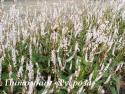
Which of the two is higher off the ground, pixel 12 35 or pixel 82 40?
Result: pixel 12 35

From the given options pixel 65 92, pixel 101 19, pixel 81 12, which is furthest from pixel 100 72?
pixel 81 12

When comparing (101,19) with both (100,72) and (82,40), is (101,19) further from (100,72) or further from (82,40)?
(100,72)

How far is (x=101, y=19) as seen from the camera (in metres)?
4.78

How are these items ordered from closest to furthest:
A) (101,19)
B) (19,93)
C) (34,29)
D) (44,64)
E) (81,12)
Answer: (19,93) < (44,64) < (34,29) < (101,19) < (81,12)

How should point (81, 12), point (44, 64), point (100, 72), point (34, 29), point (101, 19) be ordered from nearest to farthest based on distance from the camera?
point (100, 72), point (44, 64), point (34, 29), point (101, 19), point (81, 12)

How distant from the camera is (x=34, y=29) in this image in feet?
14.1

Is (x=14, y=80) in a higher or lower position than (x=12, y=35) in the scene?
lower

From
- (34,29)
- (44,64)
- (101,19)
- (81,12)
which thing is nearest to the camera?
(44,64)

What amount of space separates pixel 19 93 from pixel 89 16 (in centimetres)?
201

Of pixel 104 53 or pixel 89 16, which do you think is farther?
pixel 89 16

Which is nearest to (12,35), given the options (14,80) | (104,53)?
(14,80)

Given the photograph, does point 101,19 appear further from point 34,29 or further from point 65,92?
point 65,92

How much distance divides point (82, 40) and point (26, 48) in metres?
0.74

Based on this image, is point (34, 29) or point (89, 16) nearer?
point (34, 29)
